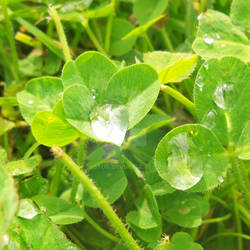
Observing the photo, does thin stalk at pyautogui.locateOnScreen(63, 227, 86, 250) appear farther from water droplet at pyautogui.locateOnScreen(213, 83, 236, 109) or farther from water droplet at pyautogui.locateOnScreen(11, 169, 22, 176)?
water droplet at pyautogui.locateOnScreen(213, 83, 236, 109)

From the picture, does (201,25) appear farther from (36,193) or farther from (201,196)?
(36,193)

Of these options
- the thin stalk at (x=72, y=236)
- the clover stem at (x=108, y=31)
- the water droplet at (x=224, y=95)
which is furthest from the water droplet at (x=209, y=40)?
the thin stalk at (x=72, y=236)

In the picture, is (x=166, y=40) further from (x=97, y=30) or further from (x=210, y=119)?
(x=210, y=119)

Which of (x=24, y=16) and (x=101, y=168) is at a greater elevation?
(x=24, y=16)

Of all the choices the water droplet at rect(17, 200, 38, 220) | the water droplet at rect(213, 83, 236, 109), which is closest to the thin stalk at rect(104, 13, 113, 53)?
the water droplet at rect(213, 83, 236, 109)

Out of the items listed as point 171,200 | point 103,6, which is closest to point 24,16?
point 103,6

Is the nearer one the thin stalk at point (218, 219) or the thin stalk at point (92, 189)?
the thin stalk at point (92, 189)

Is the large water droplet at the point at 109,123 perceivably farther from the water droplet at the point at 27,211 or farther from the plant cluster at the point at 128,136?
the water droplet at the point at 27,211
